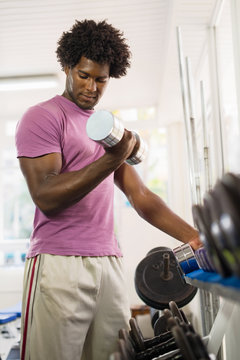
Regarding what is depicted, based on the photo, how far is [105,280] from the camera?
1.27m

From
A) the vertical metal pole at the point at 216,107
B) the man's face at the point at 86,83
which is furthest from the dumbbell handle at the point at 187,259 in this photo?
the vertical metal pole at the point at 216,107

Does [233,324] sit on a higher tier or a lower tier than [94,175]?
lower

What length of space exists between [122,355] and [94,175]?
0.45m

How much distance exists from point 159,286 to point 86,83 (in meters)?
1.05

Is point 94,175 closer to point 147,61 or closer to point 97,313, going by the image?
point 97,313

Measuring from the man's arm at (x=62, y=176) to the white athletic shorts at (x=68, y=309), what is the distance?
7.4 inches

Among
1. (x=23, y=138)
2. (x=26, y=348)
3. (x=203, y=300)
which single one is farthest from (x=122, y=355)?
(x=203, y=300)

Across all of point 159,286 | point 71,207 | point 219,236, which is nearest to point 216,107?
point 159,286

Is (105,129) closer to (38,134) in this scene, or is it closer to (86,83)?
(38,134)

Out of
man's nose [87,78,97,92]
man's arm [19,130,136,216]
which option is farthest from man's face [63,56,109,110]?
man's arm [19,130,136,216]

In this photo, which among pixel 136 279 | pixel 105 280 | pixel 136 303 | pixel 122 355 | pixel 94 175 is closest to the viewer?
pixel 122 355

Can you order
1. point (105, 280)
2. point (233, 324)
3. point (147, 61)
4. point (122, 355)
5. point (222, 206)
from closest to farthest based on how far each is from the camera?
point (222, 206) → point (122, 355) → point (105, 280) → point (233, 324) → point (147, 61)

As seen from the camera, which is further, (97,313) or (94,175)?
(97,313)

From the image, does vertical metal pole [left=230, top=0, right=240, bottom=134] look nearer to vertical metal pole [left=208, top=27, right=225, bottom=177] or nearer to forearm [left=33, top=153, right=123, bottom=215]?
vertical metal pole [left=208, top=27, right=225, bottom=177]
